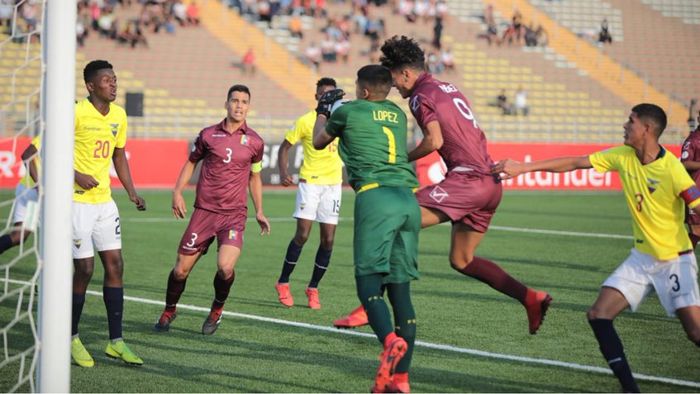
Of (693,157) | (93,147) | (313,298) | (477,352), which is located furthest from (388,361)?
(693,157)

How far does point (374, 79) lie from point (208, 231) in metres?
3.02

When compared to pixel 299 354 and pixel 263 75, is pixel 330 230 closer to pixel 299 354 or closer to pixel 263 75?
pixel 299 354

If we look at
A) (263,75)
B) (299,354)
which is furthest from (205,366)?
(263,75)

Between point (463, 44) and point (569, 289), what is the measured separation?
30124 mm

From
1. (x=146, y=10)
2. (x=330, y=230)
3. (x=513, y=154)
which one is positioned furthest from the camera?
(x=146, y=10)

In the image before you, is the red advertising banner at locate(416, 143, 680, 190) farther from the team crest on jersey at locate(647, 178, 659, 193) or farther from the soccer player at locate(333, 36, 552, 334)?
the team crest on jersey at locate(647, 178, 659, 193)

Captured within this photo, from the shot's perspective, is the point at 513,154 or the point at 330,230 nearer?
the point at 330,230

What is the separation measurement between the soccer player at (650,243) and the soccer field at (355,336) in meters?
0.63

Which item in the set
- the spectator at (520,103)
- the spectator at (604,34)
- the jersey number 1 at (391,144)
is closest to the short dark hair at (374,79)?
the jersey number 1 at (391,144)

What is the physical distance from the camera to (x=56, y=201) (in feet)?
18.7

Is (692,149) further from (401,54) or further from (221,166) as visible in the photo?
(221,166)

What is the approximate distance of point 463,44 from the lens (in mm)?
41469

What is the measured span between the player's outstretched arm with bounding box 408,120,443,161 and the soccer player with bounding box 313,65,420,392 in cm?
22

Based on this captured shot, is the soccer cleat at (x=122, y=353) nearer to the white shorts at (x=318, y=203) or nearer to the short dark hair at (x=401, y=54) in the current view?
the short dark hair at (x=401, y=54)
